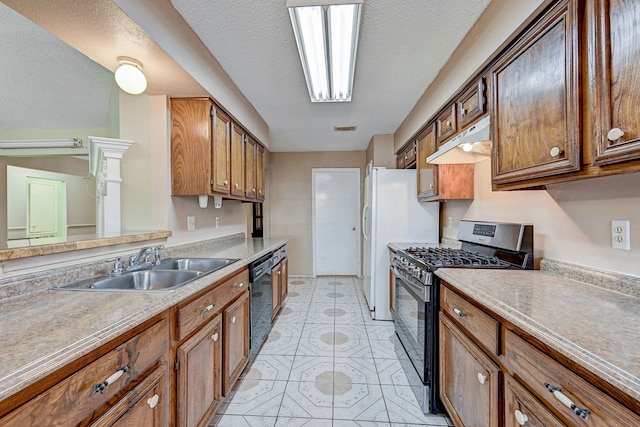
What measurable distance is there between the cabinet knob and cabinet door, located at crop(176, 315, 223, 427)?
1.76 metres

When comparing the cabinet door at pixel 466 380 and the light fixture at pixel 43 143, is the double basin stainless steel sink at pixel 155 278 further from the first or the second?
the light fixture at pixel 43 143

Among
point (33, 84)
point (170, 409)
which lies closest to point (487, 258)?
point (170, 409)

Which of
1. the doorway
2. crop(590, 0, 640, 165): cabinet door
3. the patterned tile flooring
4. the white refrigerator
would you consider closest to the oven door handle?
the patterned tile flooring

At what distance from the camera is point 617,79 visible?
2.79 ft

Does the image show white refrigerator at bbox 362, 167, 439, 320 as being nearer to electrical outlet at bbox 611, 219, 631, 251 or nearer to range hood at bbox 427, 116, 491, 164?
range hood at bbox 427, 116, 491, 164

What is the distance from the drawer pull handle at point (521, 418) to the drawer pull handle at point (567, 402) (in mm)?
180

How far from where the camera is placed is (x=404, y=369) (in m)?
2.11

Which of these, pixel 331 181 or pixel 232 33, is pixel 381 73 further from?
pixel 331 181

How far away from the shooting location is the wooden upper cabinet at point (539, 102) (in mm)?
1014

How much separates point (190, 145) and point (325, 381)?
203 centimetres

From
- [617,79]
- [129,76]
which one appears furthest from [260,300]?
[617,79]

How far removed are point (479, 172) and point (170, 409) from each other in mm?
2510

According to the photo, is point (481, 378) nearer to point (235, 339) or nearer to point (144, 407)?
point (144, 407)

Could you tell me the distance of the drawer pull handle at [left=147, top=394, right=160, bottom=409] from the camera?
99 cm
